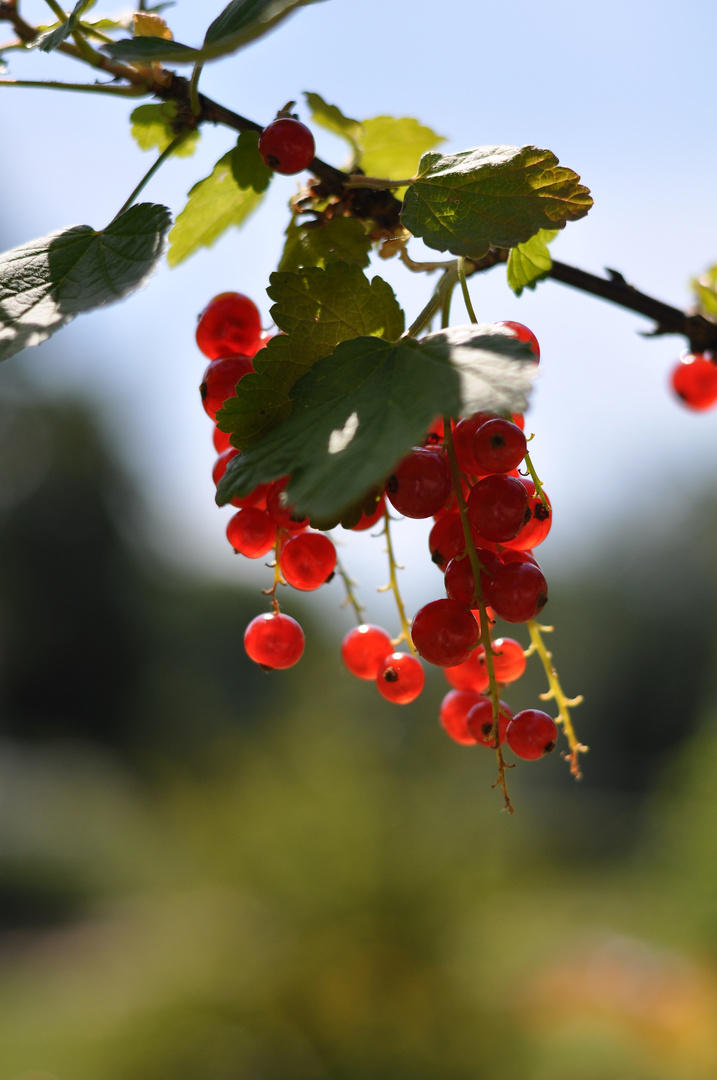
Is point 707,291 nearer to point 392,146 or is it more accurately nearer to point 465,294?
point 392,146

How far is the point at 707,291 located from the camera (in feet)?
2.56

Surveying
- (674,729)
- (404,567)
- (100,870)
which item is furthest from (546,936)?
(674,729)

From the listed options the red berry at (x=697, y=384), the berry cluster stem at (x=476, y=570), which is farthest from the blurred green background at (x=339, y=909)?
the berry cluster stem at (x=476, y=570)

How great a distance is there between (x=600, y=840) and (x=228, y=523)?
30.4ft

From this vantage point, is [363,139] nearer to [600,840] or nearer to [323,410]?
[323,410]

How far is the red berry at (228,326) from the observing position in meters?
0.49

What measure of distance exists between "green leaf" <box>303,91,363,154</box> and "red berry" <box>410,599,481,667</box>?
1.36ft

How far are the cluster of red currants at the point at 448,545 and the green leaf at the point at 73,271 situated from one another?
8cm

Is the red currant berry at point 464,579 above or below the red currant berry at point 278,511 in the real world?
above

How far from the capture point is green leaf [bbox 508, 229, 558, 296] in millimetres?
503

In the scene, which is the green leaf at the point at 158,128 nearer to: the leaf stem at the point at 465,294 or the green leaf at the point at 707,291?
the leaf stem at the point at 465,294

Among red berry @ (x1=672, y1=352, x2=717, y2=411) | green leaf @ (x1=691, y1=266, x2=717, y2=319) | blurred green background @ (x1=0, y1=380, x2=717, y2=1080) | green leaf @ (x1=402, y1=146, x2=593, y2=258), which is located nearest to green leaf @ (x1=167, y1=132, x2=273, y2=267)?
green leaf @ (x1=402, y1=146, x2=593, y2=258)

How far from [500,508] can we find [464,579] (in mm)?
49

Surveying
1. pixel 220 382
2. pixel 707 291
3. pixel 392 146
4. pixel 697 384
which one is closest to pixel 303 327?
pixel 220 382
